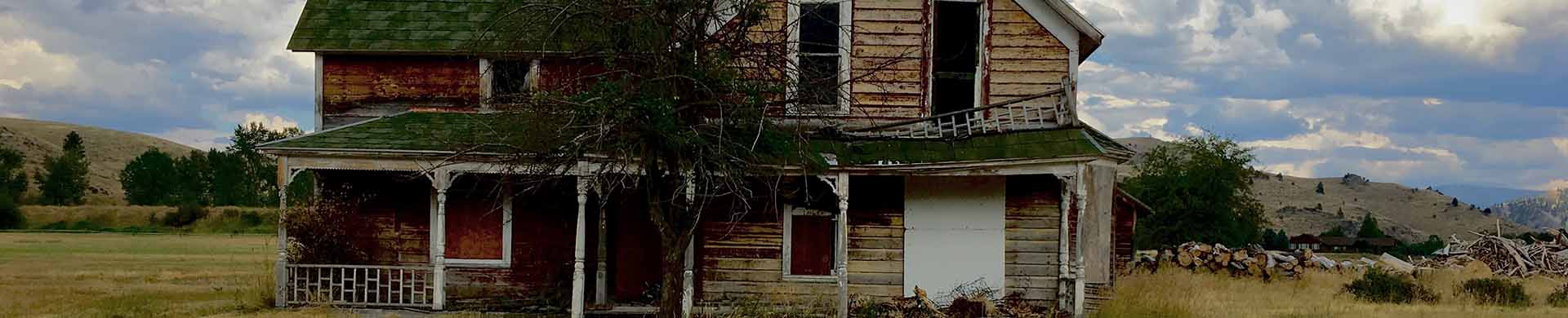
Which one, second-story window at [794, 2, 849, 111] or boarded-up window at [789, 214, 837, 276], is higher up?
second-story window at [794, 2, 849, 111]

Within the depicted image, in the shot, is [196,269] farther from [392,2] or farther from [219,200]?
[219,200]

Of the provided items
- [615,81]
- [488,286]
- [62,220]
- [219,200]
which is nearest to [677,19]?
[615,81]

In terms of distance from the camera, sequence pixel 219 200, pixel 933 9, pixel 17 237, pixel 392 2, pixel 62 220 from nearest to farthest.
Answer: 1. pixel 933 9
2. pixel 392 2
3. pixel 17 237
4. pixel 62 220
5. pixel 219 200

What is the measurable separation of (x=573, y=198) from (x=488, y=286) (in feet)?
5.46

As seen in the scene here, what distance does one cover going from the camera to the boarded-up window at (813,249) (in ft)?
61.0

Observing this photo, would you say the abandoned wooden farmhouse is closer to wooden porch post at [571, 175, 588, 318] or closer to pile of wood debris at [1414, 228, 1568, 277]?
wooden porch post at [571, 175, 588, 318]

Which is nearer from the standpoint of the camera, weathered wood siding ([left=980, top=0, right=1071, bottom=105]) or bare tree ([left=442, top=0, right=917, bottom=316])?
bare tree ([left=442, top=0, right=917, bottom=316])

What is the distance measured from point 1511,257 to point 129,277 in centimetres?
2952

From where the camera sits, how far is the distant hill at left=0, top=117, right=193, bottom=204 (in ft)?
359

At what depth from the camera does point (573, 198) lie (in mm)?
19453

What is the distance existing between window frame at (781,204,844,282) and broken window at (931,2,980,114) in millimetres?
2075

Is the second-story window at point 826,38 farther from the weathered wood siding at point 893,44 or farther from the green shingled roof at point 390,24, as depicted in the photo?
the green shingled roof at point 390,24

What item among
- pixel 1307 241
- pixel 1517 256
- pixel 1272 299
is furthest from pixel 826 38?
pixel 1307 241

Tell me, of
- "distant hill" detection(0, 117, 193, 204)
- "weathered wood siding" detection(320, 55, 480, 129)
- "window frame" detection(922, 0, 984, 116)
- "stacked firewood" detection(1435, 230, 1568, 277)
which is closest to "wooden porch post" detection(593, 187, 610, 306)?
"weathered wood siding" detection(320, 55, 480, 129)
